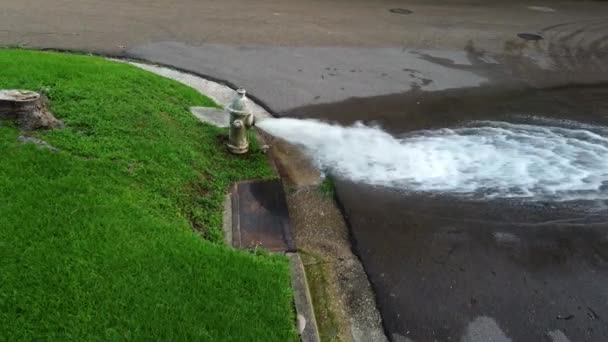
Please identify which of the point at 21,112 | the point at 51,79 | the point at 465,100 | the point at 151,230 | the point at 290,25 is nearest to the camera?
the point at 151,230

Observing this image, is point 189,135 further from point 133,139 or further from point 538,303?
point 538,303

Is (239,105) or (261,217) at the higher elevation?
(239,105)

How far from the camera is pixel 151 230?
3.79 m

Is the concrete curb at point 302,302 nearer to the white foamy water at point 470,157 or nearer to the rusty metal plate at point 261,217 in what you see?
the rusty metal plate at point 261,217

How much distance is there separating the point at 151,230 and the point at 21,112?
212cm

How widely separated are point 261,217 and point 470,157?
291cm

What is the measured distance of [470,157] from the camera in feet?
19.6

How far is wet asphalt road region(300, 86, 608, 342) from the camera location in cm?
364

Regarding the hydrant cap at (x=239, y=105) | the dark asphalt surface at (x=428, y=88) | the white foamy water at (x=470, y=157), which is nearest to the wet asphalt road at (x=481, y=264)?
the dark asphalt surface at (x=428, y=88)

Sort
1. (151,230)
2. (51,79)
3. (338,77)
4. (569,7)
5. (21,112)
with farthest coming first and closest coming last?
(569,7), (338,77), (51,79), (21,112), (151,230)

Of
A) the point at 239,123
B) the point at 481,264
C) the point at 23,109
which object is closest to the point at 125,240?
the point at 239,123

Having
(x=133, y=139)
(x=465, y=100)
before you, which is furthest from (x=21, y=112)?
(x=465, y=100)

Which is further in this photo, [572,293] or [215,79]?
[215,79]

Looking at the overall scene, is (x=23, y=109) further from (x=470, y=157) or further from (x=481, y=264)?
(x=470, y=157)
